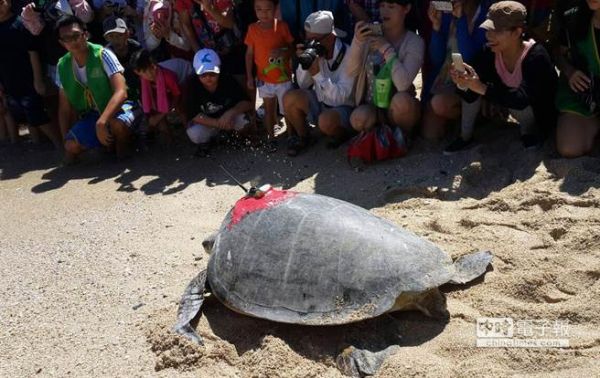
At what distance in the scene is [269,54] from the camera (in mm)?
4113

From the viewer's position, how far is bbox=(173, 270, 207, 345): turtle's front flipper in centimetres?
246

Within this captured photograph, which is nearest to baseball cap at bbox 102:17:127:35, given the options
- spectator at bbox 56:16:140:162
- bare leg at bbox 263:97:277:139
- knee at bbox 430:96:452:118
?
spectator at bbox 56:16:140:162

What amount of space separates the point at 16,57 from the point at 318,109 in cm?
254

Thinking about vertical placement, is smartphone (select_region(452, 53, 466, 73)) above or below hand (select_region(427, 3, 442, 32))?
below

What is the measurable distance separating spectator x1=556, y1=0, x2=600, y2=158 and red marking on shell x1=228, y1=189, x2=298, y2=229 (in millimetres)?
1610

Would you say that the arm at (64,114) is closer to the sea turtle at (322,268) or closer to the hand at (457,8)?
the sea turtle at (322,268)

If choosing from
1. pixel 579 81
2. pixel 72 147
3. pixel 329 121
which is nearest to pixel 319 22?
pixel 329 121

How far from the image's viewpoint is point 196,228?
3396mm

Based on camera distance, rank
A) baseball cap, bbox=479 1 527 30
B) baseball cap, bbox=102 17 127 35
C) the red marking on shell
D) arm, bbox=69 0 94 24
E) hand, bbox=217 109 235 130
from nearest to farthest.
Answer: the red marking on shell, baseball cap, bbox=479 1 527 30, hand, bbox=217 109 235 130, baseball cap, bbox=102 17 127 35, arm, bbox=69 0 94 24

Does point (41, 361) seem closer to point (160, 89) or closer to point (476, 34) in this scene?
point (160, 89)

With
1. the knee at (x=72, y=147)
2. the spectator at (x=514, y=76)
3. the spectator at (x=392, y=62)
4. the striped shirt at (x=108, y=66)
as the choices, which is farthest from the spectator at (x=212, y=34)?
the spectator at (x=514, y=76)

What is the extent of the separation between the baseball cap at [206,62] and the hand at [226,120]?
316 mm

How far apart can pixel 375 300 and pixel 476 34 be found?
1979mm

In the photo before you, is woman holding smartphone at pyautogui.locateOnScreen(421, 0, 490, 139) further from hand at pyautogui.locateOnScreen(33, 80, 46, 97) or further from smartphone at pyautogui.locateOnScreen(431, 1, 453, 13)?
hand at pyautogui.locateOnScreen(33, 80, 46, 97)
